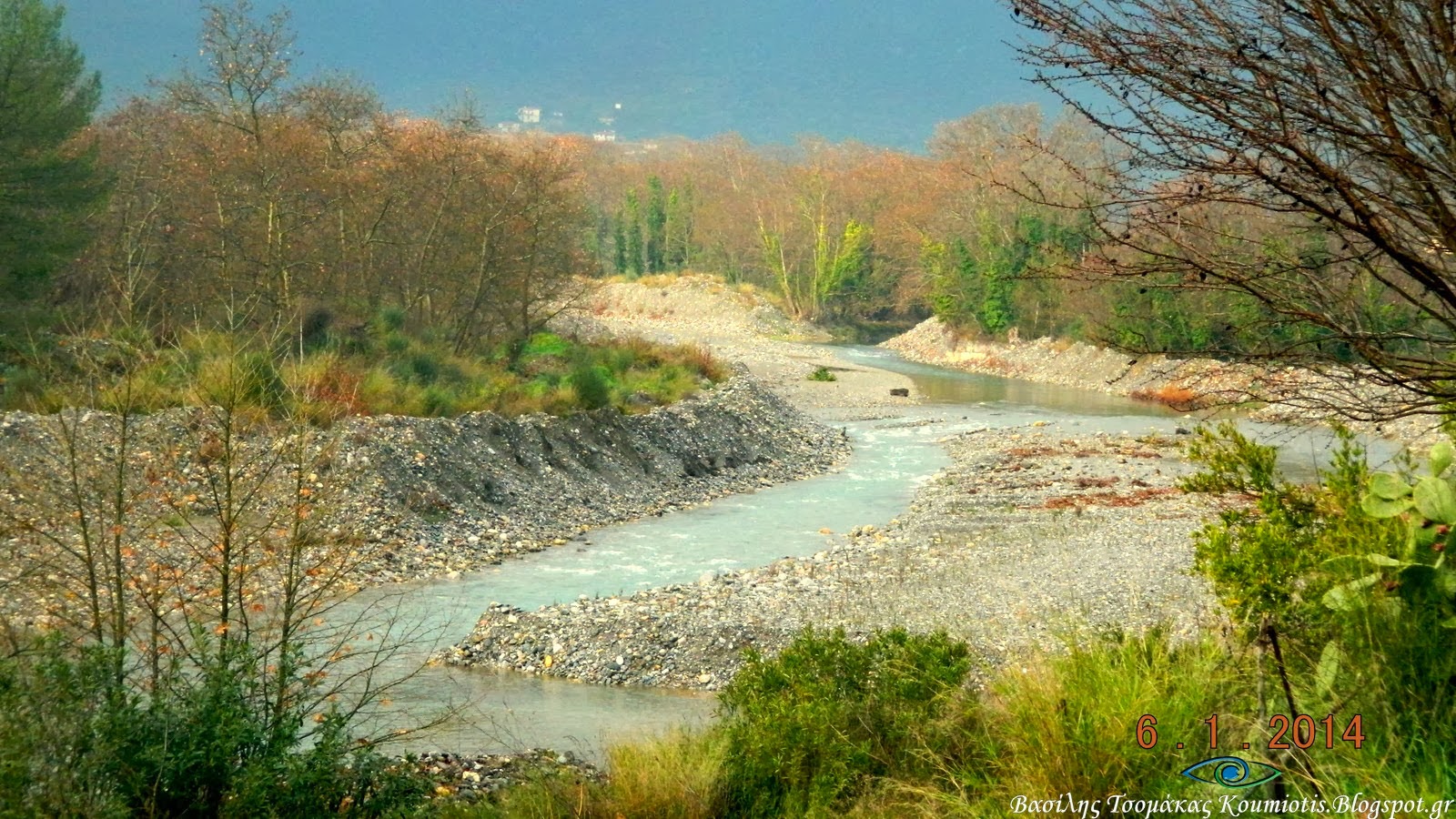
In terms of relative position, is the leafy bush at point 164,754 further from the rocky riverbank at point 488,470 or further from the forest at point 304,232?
the forest at point 304,232

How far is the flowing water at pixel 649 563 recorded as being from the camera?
28.2 feet

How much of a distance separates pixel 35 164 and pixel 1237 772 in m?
21.0

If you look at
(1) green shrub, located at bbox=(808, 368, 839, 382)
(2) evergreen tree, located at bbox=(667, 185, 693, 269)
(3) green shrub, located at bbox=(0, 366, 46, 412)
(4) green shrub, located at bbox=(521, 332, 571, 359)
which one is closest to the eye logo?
(3) green shrub, located at bbox=(0, 366, 46, 412)

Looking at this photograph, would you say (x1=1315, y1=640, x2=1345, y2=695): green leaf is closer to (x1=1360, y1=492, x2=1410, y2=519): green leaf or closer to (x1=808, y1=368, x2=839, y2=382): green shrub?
(x1=1360, y1=492, x2=1410, y2=519): green leaf

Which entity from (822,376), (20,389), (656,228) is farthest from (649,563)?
(656,228)

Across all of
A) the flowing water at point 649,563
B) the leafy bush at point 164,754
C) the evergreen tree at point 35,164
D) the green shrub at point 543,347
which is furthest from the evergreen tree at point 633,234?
the leafy bush at point 164,754

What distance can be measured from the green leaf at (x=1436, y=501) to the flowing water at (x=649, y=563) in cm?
47

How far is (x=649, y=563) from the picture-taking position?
14.6m

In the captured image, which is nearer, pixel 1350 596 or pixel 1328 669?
pixel 1328 669

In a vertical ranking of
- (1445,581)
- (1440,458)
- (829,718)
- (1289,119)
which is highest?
(1289,119)

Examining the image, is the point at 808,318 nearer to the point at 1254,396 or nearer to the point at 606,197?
the point at 606,197

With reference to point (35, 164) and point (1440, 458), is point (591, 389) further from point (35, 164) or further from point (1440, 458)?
point (1440, 458)

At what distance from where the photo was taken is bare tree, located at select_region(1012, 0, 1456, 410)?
3.38 m

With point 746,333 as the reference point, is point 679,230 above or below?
above
